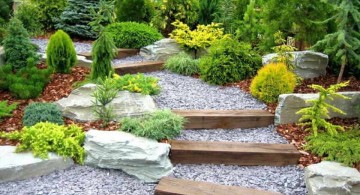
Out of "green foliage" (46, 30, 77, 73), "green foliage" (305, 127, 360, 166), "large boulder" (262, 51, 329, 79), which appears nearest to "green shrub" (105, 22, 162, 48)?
"green foliage" (46, 30, 77, 73)

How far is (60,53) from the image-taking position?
6207mm

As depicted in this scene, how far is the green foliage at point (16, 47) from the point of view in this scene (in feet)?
20.3

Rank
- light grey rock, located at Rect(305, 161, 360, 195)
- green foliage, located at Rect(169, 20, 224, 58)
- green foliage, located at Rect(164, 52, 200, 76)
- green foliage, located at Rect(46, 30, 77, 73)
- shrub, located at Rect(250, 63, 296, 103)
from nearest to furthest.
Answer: light grey rock, located at Rect(305, 161, 360, 195), shrub, located at Rect(250, 63, 296, 103), green foliage, located at Rect(46, 30, 77, 73), green foliage, located at Rect(164, 52, 200, 76), green foliage, located at Rect(169, 20, 224, 58)

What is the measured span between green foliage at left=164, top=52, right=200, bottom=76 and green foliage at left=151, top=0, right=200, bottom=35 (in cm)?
164

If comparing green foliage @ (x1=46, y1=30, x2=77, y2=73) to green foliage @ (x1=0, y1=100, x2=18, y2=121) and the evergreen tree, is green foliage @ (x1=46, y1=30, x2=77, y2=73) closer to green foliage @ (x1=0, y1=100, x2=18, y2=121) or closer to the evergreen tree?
green foliage @ (x1=0, y1=100, x2=18, y2=121)

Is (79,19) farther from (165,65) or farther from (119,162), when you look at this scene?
(119,162)

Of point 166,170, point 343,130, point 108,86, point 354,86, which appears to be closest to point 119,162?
point 166,170

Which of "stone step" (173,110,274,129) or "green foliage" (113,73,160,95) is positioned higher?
"green foliage" (113,73,160,95)

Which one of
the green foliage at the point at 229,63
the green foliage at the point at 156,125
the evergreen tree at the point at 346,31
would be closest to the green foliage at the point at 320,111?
the evergreen tree at the point at 346,31

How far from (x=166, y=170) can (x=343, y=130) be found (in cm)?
215

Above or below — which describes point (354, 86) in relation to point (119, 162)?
above

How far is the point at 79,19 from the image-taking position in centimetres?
916

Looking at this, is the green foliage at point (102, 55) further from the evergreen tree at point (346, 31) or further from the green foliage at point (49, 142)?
the evergreen tree at point (346, 31)

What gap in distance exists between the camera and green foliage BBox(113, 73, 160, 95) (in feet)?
18.2
